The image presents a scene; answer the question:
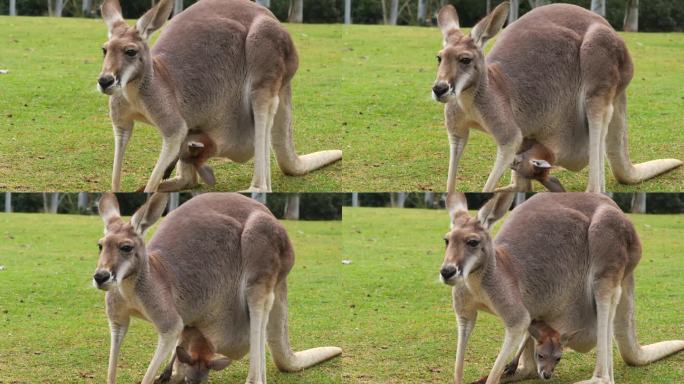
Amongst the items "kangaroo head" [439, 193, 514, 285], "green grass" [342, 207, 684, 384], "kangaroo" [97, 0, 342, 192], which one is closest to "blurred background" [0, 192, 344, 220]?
"green grass" [342, 207, 684, 384]

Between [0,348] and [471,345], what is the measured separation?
3312 millimetres

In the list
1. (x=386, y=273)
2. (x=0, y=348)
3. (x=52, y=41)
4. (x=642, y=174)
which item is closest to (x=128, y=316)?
(x=0, y=348)

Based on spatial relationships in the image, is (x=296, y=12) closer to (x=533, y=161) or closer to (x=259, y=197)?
(x=259, y=197)

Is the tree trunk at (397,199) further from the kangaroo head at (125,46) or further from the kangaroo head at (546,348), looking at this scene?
the kangaroo head at (125,46)

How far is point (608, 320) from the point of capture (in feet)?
24.0

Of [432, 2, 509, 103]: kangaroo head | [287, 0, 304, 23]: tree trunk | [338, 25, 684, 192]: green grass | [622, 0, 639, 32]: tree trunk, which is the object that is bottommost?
[338, 25, 684, 192]: green grass

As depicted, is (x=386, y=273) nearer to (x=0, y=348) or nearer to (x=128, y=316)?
(x=0, y=348)

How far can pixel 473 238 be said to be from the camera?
6805 millimetres

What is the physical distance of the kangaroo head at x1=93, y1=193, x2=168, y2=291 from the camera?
6582mm

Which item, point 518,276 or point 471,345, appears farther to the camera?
point 471,345

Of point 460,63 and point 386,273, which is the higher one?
point 460,63

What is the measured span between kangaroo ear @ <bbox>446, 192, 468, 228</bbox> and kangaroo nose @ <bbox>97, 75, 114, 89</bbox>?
1.99 metres

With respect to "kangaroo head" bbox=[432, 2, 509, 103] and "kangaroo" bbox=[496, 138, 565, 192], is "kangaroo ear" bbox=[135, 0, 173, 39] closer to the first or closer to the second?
"kangaroo head" bbox=[432, 2, 509, 103]

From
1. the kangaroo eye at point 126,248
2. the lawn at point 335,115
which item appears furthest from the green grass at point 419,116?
the kangaroo eye at point 126,248
